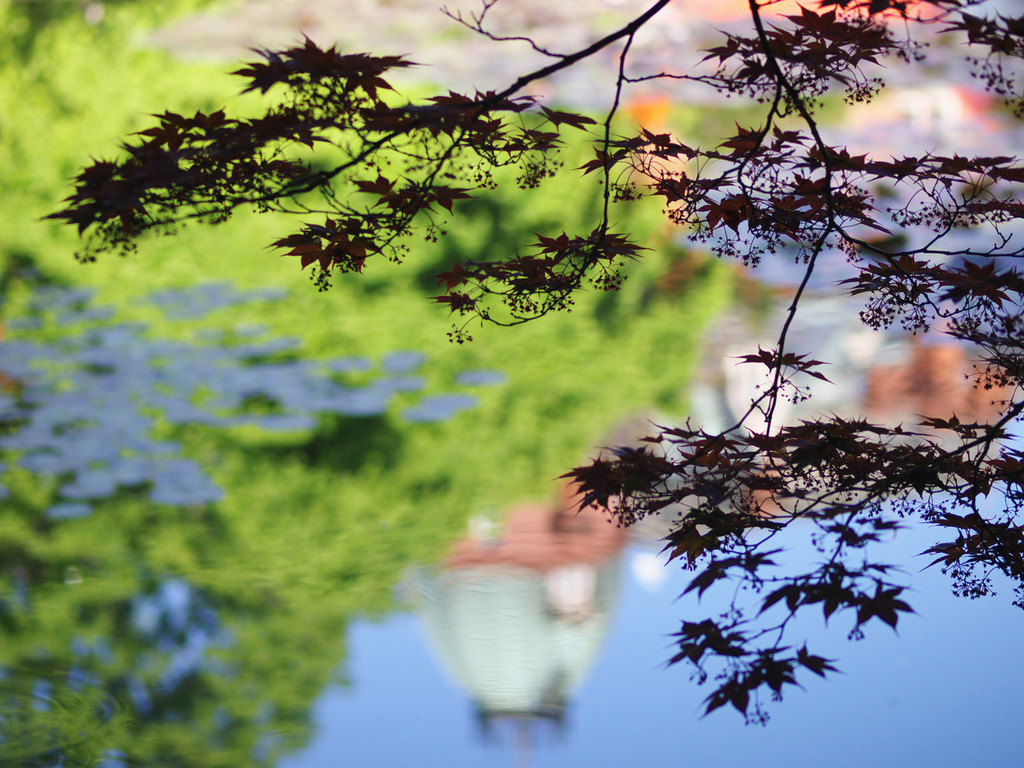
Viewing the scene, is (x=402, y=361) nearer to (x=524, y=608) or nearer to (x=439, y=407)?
(x=439, y=407)

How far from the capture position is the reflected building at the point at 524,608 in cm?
303

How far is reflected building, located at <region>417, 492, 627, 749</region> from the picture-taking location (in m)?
3.03

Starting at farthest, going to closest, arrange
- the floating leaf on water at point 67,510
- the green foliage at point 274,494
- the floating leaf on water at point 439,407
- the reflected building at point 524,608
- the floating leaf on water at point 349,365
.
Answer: the floating leaf on water at point 349,365, the floating leaf on water at point 439,407, the floating leaf on water at point 67,510, the reflected building at point 524,608, the green foliage at point 274,494

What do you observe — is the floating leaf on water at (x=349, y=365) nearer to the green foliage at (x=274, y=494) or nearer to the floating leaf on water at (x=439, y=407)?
the green foliage at (x=274, y=494)

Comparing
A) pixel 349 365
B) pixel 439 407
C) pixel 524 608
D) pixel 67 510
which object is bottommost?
pixel 524 608

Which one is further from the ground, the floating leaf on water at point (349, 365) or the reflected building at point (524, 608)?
the floating leaf on water at point (349, 365)

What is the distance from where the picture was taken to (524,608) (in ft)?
11.3

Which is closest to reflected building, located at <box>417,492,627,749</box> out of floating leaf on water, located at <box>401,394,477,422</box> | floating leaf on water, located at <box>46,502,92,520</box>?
floating leaf on water, located at <box>401,394,477,422</box>

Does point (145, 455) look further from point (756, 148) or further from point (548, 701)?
point (756, 148)

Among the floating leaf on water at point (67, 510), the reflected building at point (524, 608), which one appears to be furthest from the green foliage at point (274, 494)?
the reflected building at point (524, 608)

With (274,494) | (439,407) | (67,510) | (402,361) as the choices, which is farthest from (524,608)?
(402,361)

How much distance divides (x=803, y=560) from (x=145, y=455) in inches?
105

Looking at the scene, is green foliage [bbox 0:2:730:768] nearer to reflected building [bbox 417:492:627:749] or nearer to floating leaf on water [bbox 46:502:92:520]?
floating leaf on water [bbox 46:502:92:520]

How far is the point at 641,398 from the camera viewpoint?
4.80 meters
